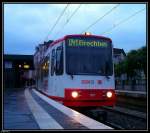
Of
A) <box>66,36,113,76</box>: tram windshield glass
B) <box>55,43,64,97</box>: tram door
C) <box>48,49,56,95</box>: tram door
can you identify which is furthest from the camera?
<box>48,49,56,95</box>: tram door

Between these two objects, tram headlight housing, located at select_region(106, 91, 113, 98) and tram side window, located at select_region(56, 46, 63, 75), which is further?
tram side window, located at select_region(56, 46, 63, 75)

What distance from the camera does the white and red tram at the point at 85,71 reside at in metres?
15.3

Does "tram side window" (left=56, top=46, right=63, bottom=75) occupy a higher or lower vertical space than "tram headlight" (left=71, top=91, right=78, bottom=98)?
higher

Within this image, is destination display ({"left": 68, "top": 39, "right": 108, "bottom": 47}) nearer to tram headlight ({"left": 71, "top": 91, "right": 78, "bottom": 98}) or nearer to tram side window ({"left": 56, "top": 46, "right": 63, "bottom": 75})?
tram side window ({"left": 56, "top": 46, "right": 63, "bottom": 75})

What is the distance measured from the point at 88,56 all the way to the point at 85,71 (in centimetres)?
58

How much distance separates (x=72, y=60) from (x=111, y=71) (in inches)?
64.0

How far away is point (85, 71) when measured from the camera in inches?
605

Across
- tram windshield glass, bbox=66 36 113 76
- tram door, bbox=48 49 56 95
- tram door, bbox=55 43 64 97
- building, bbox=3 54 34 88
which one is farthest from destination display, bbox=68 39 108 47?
building, bbox=3 54 34 88

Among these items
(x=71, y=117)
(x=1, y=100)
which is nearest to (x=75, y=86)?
(x=71, y=117)

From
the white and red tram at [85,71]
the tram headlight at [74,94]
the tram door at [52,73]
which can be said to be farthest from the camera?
the tram door at [52,73]

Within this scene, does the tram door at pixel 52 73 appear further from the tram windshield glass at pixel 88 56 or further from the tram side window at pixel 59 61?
the tram windshield glass at pixel 88 56

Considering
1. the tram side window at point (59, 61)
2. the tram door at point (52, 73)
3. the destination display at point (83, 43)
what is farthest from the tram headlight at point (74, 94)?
the tram door at point (52, 73)

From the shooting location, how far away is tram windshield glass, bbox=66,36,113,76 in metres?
15.4

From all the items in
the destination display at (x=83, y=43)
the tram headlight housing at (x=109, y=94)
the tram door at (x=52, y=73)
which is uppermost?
the destination display at (x=83, y=43)
